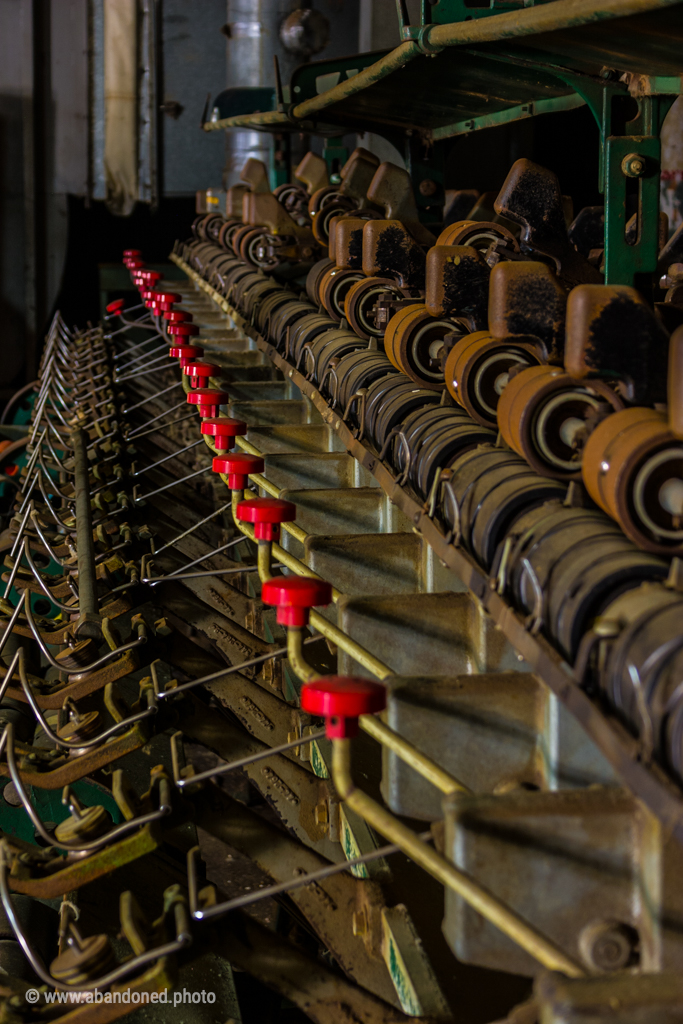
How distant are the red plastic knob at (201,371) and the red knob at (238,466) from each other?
1133mm

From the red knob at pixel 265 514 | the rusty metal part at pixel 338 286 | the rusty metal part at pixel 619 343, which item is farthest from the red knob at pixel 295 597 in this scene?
the rusty metal part at pixel 338 286

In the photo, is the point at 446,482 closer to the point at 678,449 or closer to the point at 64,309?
the point at 678,449

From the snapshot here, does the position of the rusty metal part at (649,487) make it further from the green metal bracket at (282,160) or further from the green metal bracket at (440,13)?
the green metal bracket at (282,160)

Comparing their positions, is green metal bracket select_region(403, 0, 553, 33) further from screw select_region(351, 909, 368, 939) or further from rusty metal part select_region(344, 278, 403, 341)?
screw select_region(351, 909, 368, 939)

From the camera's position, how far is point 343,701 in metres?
1.22

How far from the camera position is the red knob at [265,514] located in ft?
6.07

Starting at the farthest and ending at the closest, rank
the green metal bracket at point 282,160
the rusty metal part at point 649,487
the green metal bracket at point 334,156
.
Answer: the green metal bracket at point 282,160, the green metal bracket at point 334,156, the rusty metal part at point 649,487

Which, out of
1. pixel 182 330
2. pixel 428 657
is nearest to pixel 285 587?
pixel 428 657

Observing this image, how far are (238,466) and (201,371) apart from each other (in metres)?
1.21

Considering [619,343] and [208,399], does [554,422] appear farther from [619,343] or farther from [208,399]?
[208,399]

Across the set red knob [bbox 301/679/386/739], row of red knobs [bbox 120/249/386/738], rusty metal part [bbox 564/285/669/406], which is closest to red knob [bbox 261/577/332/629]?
row of red knobs [bbox 120/249/386/738]

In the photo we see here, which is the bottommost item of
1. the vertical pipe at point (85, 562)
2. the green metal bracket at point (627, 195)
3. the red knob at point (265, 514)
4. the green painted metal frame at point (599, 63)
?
the vertical pipe at point (85, 562)

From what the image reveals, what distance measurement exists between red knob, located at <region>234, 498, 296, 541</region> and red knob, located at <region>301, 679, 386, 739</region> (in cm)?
62

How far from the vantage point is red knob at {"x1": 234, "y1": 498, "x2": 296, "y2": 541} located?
185cm
